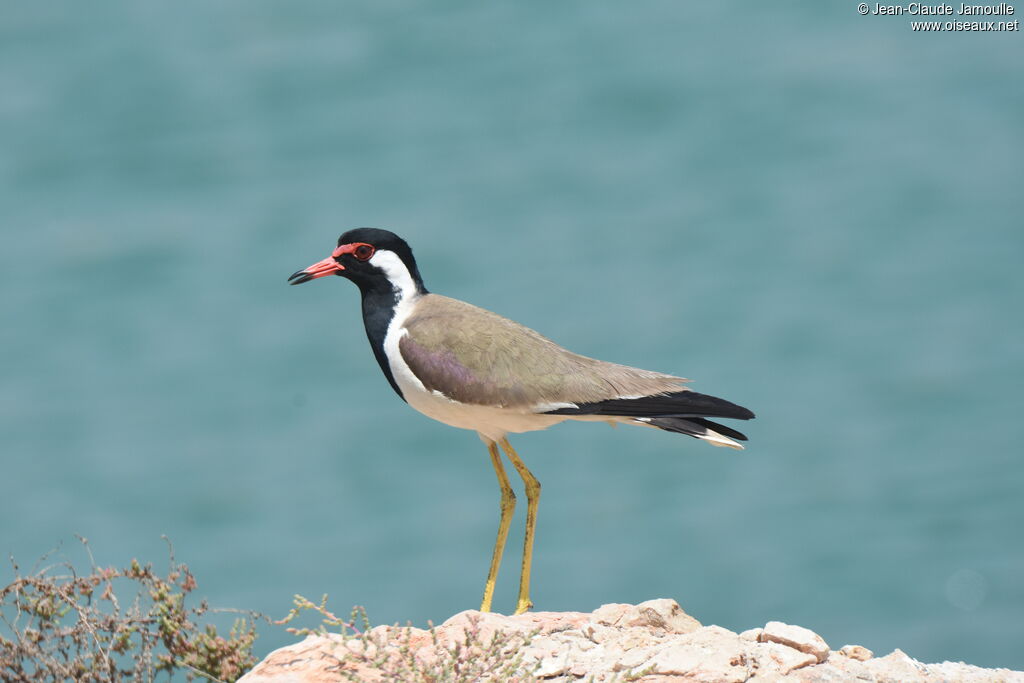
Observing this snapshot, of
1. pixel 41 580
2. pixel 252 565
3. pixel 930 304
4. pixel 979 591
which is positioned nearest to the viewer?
pixel 41 580

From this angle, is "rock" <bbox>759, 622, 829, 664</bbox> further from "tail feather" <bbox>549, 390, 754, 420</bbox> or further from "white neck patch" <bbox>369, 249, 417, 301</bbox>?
"white neck patch" <bbox>369, 249, 417, 301</bbox>

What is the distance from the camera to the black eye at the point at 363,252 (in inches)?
361

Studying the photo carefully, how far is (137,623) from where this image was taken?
7.96 m

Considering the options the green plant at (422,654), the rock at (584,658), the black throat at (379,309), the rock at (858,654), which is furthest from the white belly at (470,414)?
the rock at (858,654)

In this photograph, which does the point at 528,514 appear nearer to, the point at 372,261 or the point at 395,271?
the point at 395,271

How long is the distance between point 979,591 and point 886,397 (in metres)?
4.25

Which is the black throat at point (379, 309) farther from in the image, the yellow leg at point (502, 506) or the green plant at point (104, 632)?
the green plant at point (104, 632)

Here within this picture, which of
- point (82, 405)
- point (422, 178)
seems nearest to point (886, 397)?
point (422, 178)

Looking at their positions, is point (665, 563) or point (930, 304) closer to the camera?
point (665, 563)

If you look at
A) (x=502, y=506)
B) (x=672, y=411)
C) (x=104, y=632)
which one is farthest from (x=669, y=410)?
(x=104, y=632)

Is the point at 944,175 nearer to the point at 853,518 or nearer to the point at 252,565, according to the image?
the point at 853,518

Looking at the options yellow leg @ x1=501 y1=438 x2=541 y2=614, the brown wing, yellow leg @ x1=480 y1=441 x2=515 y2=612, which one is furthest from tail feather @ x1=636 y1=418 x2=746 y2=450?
yellow leg @ x1=480 y1=441 x2=515 y2=612

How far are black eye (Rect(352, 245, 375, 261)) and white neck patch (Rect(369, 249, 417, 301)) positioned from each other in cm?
3

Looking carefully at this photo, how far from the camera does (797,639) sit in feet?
24.1
